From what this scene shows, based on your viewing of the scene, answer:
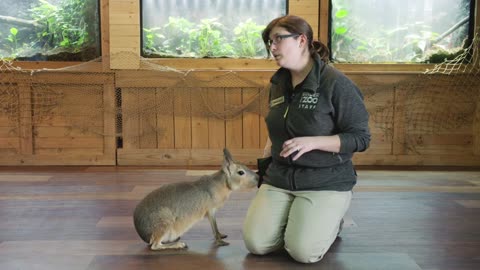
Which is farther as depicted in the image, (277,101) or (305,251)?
(277,101)

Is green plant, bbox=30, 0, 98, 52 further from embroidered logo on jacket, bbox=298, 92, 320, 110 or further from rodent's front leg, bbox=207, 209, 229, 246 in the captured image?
embroidered logo on jacket, bbox=298, 92, 320, 110

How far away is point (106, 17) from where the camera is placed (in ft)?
17.7

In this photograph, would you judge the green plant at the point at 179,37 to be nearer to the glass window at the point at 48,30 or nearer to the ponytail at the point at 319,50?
the glass window at the point at 48,30

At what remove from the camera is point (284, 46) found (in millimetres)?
2539

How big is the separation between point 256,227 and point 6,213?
6.23ft

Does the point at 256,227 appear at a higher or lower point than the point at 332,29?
lower

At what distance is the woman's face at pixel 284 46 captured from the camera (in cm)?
253

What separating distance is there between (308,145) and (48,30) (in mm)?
4328

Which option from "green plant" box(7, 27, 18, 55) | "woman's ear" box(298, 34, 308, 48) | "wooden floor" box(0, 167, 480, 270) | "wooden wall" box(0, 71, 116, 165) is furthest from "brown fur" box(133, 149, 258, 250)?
"green plant" box(7, 27, 18, 55)

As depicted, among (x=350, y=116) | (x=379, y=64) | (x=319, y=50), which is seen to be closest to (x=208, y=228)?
(x=350, y=116)

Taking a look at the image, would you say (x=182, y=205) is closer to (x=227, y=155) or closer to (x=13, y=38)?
(x=227, y=155)

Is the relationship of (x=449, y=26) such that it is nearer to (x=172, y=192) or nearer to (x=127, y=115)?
(x=127, y=115)

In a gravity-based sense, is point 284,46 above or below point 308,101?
above

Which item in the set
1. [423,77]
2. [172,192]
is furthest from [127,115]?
[423,77]
